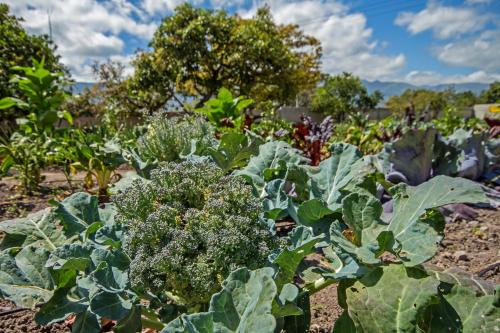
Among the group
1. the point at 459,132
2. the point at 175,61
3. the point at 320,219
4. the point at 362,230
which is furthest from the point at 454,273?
the point at 175,61

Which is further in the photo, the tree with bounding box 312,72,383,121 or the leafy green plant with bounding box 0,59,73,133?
the tree with bounding box 312,72,383,121

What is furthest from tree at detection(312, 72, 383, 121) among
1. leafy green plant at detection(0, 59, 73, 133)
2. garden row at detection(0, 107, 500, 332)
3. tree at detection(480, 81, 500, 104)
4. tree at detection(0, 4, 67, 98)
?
garden row at detection(0, 107, 500, 332)

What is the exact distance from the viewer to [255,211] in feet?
3.66

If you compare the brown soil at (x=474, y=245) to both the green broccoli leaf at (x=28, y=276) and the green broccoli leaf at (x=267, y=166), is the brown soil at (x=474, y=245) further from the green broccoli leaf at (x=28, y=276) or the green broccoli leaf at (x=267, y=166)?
the green broccoli leaf at (x=28, y=276)

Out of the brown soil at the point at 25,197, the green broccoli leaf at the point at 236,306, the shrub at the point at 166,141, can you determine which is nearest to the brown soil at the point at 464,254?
the green broccoli leaf at the point at 236,306

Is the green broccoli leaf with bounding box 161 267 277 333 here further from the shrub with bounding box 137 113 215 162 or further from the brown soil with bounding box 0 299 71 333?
→ the shrub with bounding box 137 113 215 162

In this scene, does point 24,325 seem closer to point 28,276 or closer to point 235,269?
point 28,276

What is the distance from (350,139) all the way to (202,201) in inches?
151

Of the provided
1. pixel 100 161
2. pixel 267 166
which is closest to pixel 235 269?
pixel 267 166

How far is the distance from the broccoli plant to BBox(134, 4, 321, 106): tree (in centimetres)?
1418

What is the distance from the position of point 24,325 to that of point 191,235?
961 mm

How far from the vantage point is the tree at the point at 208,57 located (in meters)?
14.7

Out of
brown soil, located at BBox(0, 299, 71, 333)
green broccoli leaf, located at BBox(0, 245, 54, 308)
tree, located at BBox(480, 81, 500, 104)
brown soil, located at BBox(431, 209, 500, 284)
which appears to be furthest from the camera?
tree, located at BBox(480, 81, 500, 104)

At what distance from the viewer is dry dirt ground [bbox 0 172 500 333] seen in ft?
4.94
